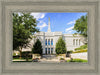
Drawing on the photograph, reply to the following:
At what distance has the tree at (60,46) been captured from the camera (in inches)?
82.0

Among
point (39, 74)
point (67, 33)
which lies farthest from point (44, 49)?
point (39, 74)

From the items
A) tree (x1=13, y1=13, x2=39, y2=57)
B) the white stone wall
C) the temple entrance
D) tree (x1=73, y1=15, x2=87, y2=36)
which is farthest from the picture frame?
the white stone wall

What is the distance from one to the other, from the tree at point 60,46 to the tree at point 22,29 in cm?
63

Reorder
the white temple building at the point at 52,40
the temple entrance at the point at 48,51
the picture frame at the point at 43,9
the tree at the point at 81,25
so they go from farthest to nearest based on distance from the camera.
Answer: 1. the white temple building at the point at 52,40
2. the temple entrance at the point at 48,51
3. the tree at the point at 81,25
4. the picture frame at the point at 43,9

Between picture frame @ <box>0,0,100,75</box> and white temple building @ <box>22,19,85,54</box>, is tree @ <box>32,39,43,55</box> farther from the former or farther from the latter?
picture frame @ <box>0,0,100,75</box>

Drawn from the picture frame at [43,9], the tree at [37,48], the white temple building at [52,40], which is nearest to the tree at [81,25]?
the white temple building at [52,40]

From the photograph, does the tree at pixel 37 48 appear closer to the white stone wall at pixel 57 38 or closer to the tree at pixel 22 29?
the white stone wall at pixel 57 38

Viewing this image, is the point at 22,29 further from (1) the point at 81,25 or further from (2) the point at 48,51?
(1) the point at 81,25

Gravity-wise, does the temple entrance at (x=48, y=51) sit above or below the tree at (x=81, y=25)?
below

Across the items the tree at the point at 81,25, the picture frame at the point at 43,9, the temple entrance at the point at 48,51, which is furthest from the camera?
the temple entrance at the point at 48,51

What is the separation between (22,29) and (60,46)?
0.98m

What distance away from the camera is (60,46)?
2.08 metres


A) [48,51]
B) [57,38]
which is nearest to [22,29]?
[48,51]

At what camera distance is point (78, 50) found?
85.8 inches
